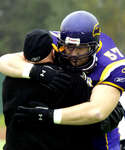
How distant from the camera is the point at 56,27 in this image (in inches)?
1353

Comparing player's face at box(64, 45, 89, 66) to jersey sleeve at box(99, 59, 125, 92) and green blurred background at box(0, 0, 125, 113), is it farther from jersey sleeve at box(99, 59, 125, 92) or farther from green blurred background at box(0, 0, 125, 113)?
green blurred background at box(0, 0, 125, 113)

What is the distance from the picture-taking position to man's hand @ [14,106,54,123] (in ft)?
11.4

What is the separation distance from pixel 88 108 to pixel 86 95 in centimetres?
10

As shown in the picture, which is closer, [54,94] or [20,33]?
[54,94]

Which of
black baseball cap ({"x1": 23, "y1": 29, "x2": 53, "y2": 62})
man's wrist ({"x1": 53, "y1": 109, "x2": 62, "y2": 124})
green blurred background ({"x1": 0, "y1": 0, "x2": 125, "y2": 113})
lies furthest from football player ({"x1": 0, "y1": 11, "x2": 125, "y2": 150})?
green blurred background ({"x1": 0, "y1": 0, "x2": 125, "y2": 113})

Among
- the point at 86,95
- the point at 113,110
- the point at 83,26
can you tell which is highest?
the point at 83,26

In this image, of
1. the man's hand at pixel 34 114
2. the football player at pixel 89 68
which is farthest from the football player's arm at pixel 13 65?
the man's hand at pixel 34 114

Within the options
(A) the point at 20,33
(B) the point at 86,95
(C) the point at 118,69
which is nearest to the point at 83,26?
(C) the point at 118,69

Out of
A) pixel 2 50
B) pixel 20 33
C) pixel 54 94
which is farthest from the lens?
pixel 20 33

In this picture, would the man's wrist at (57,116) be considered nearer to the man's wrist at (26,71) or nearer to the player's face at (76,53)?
the man's wrist at (26,71)

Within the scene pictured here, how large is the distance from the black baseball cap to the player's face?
15.0 inches

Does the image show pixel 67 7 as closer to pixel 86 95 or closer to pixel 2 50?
pixel 2 50

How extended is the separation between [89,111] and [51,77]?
0.39 metres

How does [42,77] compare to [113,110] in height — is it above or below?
above
